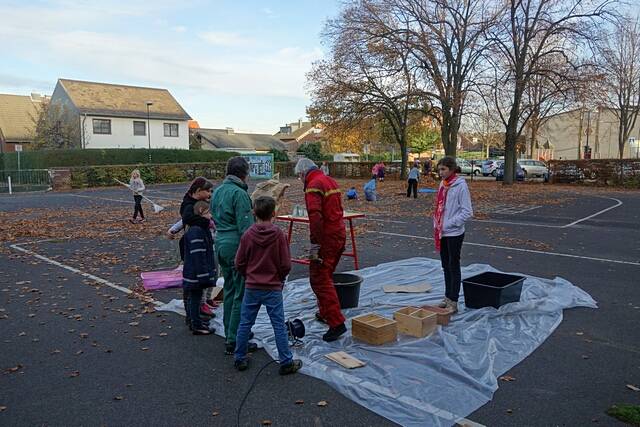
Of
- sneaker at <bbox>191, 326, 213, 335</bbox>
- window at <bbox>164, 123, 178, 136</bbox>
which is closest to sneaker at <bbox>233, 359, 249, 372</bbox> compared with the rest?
sneaker at <bbox>191, 326, 213, 335</bbox>

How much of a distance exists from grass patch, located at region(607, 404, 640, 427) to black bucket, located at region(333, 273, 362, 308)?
2.91m

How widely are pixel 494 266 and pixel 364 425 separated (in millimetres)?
5774

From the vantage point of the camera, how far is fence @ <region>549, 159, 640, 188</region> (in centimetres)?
2941

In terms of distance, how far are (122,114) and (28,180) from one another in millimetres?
16415

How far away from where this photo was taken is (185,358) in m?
4.66

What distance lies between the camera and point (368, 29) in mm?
28422

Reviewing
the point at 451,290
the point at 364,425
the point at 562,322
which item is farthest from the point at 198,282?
the point at 562,322

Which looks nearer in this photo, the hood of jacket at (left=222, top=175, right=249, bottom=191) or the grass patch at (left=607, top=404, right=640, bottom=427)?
the grass patch at (left=607, top=404, right=640, bottom=427)

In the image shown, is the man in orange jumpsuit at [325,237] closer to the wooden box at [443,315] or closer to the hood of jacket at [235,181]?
the hood of jacket at [235,181]

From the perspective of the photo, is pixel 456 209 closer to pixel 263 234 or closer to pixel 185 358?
pixel 263 234

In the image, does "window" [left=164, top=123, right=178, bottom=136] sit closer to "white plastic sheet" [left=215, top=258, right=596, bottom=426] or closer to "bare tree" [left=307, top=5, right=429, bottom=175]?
"bare tree" [left=307, top=5, right=429, bottom=175]

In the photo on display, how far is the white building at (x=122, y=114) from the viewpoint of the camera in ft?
145

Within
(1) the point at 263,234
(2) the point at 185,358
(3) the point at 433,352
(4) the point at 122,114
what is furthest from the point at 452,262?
(4) the point at 122,114

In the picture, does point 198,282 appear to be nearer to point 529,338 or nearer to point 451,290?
point 451,290
